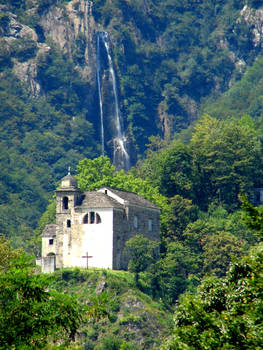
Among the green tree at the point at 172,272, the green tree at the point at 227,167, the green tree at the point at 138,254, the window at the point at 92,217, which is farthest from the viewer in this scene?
the green tree at the point at 227,167

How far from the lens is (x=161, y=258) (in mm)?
103500

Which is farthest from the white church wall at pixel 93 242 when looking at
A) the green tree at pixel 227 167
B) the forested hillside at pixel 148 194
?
the green tree at pixel 227 167

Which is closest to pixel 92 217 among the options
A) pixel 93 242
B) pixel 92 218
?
pixel 92 218

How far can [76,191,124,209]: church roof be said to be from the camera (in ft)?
311

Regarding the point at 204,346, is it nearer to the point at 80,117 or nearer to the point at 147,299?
the point at 147,299

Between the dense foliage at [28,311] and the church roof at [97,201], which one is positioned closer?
the dense foliage at [28,311]

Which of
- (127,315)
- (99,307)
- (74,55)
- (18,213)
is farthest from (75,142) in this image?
(99,307)

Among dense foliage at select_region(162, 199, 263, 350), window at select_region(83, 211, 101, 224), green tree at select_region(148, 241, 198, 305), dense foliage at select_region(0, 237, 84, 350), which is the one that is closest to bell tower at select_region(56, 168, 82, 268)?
window at select_region(83, 211, 101, 224)

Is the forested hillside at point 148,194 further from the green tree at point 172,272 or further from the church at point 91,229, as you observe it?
the church at point 91,229

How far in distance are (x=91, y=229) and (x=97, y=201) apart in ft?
10.1

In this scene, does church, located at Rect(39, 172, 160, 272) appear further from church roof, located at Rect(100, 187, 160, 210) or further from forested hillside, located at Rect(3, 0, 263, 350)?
forested hillside, located at Rect(3, 0, 263, 350)

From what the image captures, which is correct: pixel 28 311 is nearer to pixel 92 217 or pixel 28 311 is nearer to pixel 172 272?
pixel 92 217

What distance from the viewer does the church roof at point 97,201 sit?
9475 cm

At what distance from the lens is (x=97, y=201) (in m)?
95.7
